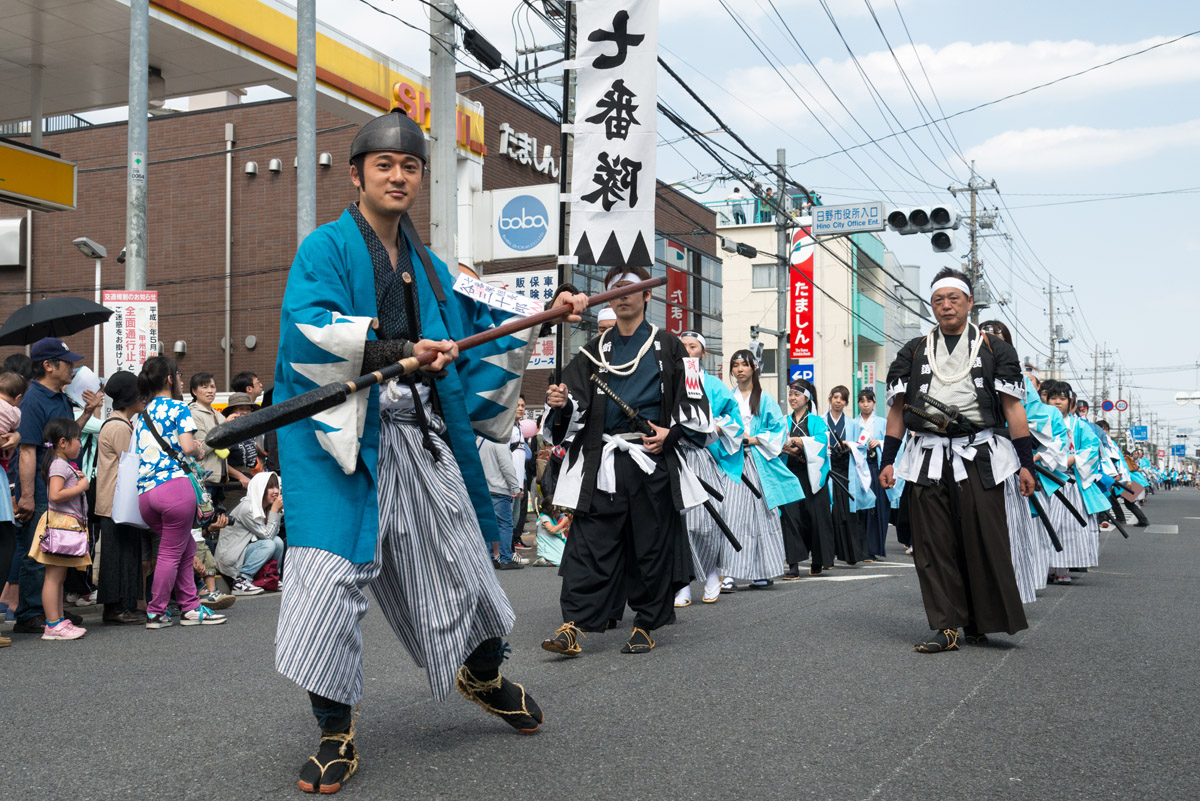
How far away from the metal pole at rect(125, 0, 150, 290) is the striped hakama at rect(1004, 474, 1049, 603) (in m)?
7.68

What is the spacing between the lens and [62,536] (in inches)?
254

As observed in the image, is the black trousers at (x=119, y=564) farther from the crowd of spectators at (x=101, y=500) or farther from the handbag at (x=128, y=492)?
the handbag at (x=128, y=492)

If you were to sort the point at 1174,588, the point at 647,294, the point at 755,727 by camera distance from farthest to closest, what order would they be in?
1. the point at 1174,588
2. the point at 647,294
3. the point at 755,727

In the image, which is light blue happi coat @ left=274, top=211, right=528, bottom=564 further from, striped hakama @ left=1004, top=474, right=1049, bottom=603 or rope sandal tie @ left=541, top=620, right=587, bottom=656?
striped hakama @ left=1004, top=474, right=1049, bottom=603

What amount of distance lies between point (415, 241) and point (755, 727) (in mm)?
2042

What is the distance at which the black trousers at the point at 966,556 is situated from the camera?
550 cm

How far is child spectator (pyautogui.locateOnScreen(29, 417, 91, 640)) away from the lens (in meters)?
6.42

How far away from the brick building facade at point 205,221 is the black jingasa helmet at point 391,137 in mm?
18938

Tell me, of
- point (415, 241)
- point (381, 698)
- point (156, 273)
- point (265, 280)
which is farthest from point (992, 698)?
point (156, 273)

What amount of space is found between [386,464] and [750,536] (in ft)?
17.7

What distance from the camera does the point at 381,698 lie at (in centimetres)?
A: 436

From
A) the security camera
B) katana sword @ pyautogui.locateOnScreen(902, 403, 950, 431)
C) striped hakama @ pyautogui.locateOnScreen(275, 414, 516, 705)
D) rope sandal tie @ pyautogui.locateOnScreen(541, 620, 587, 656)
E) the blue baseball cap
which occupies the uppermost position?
the security camera

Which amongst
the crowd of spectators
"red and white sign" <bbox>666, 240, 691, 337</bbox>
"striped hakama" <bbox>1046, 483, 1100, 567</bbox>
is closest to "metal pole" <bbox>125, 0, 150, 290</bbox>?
the crowd of spectators

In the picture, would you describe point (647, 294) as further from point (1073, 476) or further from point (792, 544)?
point (1073, 476)
